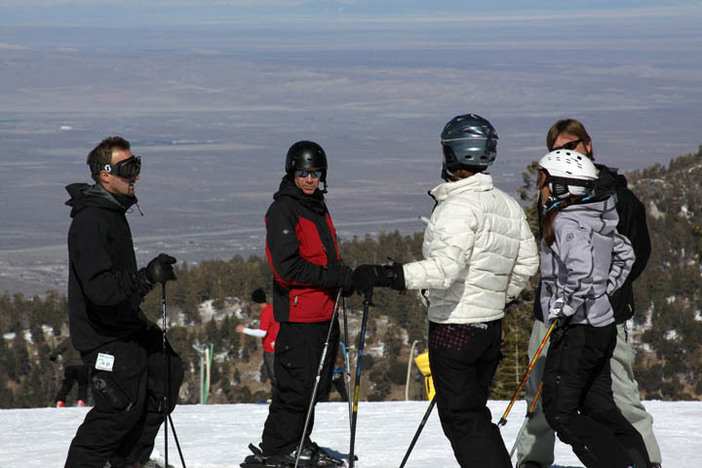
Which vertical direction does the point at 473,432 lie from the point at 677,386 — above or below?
above

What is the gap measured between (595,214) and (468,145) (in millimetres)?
673

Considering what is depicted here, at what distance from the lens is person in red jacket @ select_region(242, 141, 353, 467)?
5.15 metres

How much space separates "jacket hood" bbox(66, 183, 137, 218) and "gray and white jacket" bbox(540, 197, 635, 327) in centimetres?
201

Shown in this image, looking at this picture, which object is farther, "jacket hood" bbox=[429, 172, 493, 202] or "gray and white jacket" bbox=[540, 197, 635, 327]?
"jacket hood" bbox=[429, 172, 493, 202]

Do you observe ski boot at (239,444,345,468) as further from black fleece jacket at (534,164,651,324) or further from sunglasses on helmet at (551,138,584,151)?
sunglasses on helmet at (551,138,584,151)

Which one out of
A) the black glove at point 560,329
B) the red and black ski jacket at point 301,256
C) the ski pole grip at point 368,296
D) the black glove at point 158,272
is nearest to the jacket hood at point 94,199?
the black glove at point 158,272

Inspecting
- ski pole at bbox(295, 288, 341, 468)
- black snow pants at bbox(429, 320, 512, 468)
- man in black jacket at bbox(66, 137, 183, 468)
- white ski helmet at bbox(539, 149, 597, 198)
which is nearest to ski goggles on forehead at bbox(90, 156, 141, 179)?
man in black jacket at bbox(66, 137, 183, 468)

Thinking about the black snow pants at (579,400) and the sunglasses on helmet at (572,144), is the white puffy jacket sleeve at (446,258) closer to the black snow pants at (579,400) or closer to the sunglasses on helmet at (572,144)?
the black snow pants at (579,400)

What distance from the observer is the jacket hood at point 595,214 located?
4457 mm

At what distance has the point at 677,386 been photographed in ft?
252

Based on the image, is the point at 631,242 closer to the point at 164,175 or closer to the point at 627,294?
the point at 627,294

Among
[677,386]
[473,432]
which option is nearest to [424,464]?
[473,432]

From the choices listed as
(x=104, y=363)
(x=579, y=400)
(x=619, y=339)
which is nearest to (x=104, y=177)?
(x=104, y=363)

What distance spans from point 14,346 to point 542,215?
279ft
